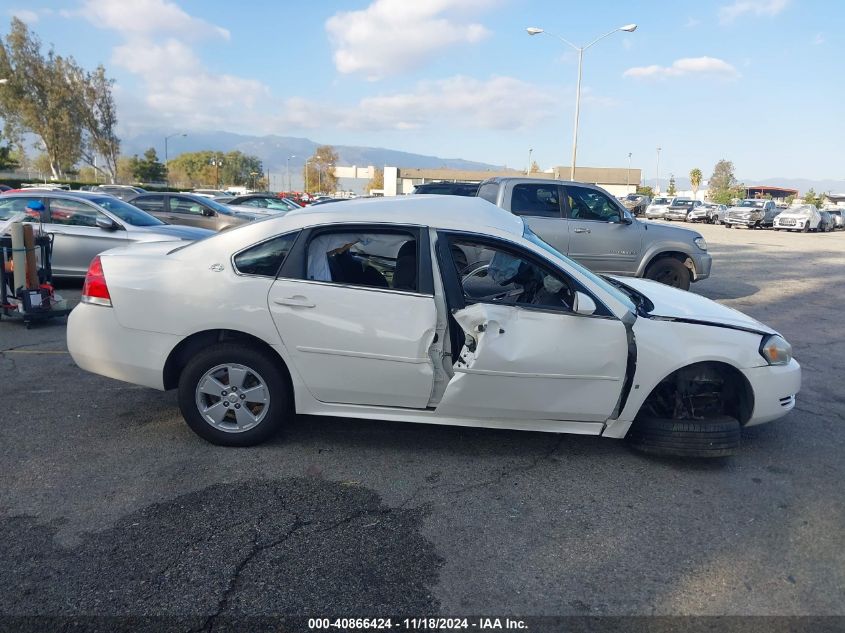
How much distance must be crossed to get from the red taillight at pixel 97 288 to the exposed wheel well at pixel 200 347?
57cm

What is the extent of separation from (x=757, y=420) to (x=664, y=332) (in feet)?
3.08

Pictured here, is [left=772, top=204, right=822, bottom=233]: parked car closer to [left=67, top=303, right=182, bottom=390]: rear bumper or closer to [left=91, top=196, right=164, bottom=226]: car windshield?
[left=91, top=196, right=164, bottom=226]: car windshield

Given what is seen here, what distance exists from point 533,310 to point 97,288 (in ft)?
9.55

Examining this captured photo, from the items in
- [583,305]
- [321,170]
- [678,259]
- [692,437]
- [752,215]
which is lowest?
[692,437]

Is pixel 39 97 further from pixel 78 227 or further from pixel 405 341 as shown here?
pixel 405 341

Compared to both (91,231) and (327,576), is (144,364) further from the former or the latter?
(91,231)

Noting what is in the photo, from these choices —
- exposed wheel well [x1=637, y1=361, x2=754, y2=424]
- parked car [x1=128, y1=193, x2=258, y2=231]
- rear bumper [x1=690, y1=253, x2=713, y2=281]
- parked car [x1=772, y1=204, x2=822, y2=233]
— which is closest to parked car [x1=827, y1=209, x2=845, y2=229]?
parked car [x1=772, y1=204, x2=822, y2=233]

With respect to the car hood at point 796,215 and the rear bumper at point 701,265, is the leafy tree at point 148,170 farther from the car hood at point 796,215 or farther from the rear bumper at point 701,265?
the rear bumper at point 701,265

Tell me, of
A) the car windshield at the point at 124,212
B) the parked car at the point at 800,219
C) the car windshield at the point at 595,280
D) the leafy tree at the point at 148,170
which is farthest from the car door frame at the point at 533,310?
the leafy tree at the point at 148,170

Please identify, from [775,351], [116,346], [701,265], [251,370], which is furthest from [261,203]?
[775,351]

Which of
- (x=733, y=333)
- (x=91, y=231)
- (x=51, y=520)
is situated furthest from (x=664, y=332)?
(x=91, y=231)

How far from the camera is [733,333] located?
13.5 ft

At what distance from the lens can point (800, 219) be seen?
34.9 metres

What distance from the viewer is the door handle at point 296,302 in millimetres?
3986
